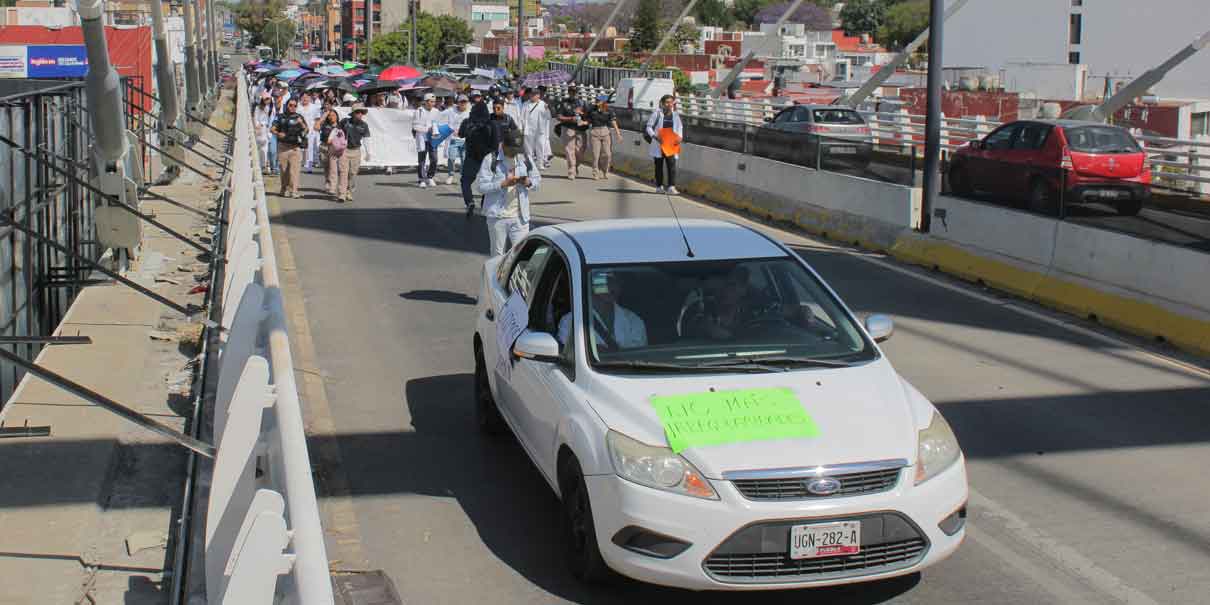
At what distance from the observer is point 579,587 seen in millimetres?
6418

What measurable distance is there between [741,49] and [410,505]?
136751 mm

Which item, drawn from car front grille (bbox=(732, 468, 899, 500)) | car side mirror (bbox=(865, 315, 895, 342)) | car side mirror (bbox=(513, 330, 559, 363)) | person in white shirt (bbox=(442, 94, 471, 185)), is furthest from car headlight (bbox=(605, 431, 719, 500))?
person in white shirt (bbox=(442, 94, 471, 185))

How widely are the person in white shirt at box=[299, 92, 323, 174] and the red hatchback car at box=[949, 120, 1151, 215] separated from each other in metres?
13.3

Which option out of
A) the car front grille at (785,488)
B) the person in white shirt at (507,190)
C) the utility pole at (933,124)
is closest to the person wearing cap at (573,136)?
the utility pole at (933,124)

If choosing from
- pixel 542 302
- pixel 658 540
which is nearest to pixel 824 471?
pixel 658 540

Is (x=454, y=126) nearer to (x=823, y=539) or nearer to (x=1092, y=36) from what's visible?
Result: (x=823, y=539)

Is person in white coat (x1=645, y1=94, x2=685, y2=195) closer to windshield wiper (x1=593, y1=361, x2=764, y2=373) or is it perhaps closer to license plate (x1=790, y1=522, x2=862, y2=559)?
windshield wiper (x1=593, y1=361, x2=764, y2=373)

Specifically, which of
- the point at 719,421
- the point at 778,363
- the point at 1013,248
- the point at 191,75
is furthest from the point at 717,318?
the point at 191,75

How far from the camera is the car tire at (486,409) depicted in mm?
8828

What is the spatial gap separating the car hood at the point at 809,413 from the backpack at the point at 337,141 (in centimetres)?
1797

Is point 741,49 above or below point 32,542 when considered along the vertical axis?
above

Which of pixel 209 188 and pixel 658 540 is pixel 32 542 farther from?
pixel 209 188

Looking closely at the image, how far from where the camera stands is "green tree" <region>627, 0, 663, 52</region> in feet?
375

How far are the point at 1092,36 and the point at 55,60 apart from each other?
56.6m
